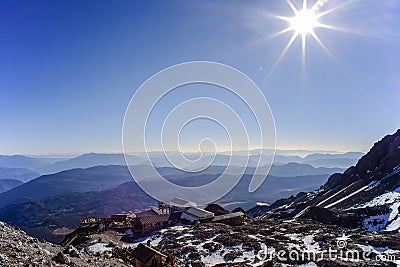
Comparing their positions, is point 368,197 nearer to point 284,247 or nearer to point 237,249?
point 284,247

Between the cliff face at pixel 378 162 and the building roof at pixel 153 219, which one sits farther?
the cliff face at pixel 378 162

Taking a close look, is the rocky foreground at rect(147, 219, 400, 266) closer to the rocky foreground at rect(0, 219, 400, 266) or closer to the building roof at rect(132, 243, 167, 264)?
the rocky foreground at rect(0, 219, 400, 266)

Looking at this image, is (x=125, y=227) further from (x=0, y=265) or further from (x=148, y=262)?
(x=0, y=265)

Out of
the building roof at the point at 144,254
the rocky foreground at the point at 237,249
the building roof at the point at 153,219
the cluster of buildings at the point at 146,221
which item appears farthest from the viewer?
the building roof at the point at 153,219

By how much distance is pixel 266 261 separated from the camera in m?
24.8
